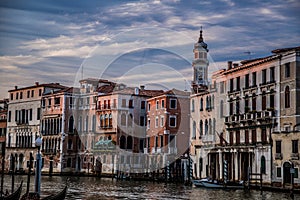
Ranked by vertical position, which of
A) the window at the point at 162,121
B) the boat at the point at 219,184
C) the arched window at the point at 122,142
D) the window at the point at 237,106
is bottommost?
the boat at the point at 219,184

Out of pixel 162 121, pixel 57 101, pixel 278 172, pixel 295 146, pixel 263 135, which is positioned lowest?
pixel 278 172

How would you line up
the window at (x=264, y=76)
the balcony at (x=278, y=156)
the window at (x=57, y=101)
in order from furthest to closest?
the window at (x=57, y=101)
the window at (x=264, y=76)
the balcony at (x=278, y=156)

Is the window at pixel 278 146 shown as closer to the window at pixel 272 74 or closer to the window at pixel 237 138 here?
the window at pixel 272 74

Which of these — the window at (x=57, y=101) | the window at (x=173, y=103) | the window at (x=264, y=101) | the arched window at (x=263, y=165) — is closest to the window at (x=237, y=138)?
the window at (x=264, y=101)

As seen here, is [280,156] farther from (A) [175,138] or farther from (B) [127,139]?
(B) [127,139]

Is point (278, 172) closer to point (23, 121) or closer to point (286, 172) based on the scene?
point (286, 172)

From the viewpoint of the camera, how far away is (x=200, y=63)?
1485 inches

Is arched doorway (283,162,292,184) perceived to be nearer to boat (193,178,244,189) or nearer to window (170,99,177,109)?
boat (193,178,244,189)

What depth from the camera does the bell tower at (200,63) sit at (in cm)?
3712

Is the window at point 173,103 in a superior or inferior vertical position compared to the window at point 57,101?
inferior

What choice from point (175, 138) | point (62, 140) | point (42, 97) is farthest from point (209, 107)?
point (42, 97)

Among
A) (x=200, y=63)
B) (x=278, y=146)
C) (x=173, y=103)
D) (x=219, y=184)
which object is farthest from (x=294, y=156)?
(x=200, y=63)

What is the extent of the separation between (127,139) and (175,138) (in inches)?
207

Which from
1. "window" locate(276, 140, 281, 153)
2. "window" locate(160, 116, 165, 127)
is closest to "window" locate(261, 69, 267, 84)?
"window" locate(276, 140, 281, 153)
